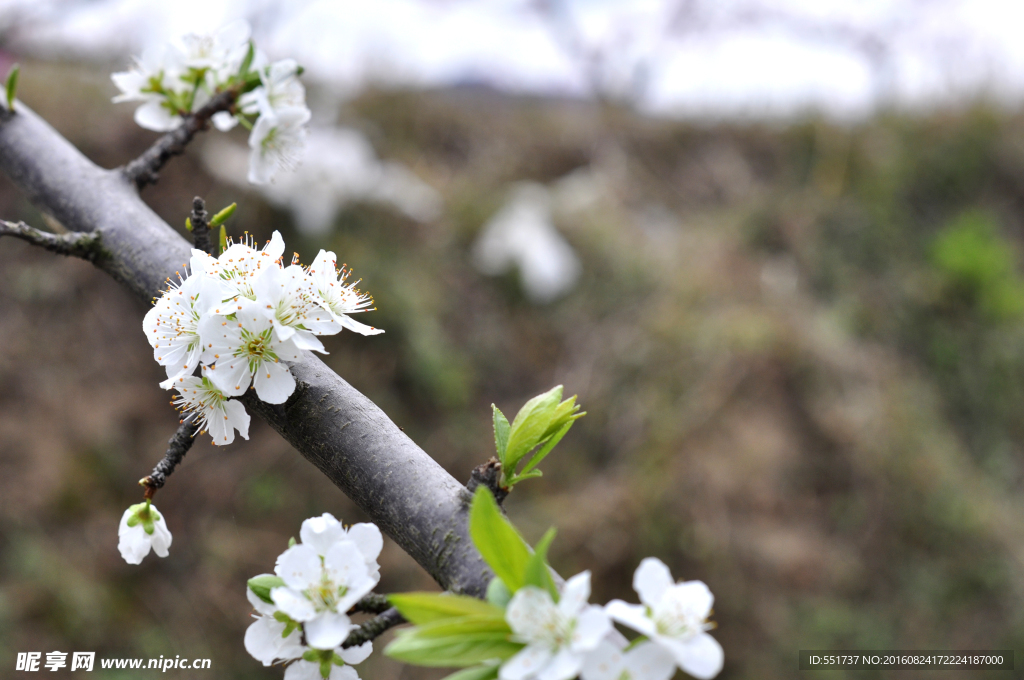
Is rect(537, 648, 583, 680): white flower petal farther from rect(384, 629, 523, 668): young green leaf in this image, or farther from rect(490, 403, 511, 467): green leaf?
rect(490, 403, 511, 467): green leaf

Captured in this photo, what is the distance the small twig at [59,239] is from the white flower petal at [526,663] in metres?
0.46

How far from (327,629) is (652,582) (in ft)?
0.62

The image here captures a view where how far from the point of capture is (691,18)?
433cm

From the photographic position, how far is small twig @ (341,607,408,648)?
1.22 feet

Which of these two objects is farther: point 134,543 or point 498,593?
point 134,543

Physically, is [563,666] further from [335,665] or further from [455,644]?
[335,665]

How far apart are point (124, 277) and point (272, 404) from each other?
0.66 ft

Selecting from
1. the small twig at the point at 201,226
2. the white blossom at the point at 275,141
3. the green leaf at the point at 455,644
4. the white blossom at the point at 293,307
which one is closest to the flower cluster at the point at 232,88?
the white blossom at the point at 275,141

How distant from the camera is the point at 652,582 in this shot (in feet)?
1.10

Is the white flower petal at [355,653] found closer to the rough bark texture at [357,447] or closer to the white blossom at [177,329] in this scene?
the rough bark texture at [357,447]

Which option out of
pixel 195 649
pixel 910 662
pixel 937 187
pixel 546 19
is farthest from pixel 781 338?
pixel 546 19

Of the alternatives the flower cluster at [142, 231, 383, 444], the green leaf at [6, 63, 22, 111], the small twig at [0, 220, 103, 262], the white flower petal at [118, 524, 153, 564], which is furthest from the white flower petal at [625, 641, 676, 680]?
the green leaf at [6, 63, 22, 111]

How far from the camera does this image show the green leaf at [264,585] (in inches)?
15.6

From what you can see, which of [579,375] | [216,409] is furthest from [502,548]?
[579,375]
